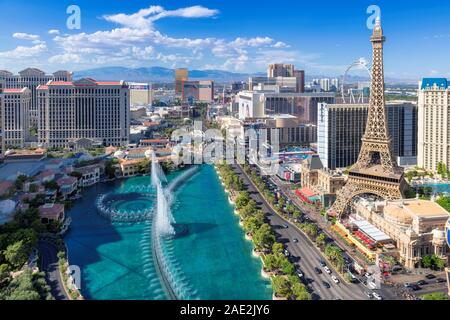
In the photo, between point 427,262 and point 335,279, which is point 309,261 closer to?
point 335,279

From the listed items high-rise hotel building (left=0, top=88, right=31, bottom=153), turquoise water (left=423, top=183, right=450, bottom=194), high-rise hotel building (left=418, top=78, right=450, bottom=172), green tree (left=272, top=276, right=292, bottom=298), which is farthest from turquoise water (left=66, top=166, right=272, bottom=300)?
high-rise hotel building (left=0, top=88, right=31, bottom=153)

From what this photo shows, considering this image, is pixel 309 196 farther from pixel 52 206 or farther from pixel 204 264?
pixel 52 206

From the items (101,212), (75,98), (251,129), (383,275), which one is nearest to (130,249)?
(101,212)

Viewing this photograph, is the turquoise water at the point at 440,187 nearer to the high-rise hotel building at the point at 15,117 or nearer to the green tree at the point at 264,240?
the green tree at the point at 264,240

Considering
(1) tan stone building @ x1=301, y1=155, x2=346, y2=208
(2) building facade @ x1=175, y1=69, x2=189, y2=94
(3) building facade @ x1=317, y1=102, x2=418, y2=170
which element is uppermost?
(2) building facade @ x1=175, y1=69, x2=189, y2=94

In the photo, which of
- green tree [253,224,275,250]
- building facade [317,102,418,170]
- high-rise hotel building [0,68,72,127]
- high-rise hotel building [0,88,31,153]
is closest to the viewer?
green tree [253,224,275,250]

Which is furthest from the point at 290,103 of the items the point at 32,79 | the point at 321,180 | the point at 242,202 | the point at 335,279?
the point at 335,279

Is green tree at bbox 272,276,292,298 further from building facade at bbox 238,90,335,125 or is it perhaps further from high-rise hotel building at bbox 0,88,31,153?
building facade at bbox 238,90,335,125
